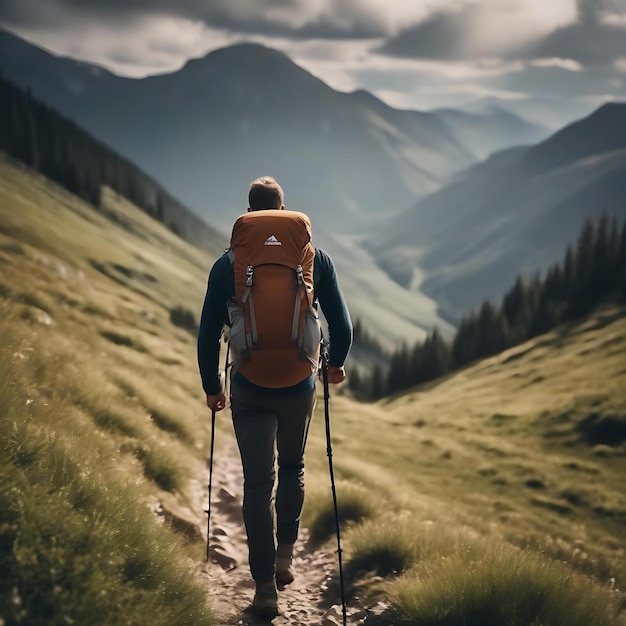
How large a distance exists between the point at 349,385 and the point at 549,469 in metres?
73.6

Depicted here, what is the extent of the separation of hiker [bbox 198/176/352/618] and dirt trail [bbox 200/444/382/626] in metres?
0.41

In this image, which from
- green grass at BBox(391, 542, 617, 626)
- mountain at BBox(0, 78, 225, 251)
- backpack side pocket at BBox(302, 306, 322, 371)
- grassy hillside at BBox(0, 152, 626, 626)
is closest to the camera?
grassy hillside at BBox(0, 152, 626, 626)

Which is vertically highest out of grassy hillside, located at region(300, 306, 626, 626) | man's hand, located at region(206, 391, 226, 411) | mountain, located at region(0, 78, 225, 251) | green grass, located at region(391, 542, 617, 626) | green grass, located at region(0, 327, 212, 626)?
mountain, located at region(0, 78, 225, 251)

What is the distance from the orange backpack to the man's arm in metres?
0.48

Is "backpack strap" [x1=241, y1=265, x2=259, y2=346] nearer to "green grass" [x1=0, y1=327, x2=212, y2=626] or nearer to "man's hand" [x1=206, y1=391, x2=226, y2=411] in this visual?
"man's hand" [x1=206, y1=391, x2=226, y2=411]

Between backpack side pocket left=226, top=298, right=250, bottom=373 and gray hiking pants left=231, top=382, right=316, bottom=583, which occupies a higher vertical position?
backpack side pocket left=226, top=298, right=250, bottom=373

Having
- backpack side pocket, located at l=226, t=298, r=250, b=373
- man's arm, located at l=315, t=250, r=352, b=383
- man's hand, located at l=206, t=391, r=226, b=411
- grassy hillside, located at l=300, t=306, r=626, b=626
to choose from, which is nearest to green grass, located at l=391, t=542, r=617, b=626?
grassy hillside, located at l=300, t=306, r=626, b=626

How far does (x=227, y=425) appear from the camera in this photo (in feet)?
57.6

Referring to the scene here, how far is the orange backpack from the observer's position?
17.2 feet

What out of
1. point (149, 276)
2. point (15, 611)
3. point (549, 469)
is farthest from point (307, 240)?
point (149, 276)

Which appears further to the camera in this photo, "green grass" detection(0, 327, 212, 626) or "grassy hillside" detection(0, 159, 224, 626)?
"grassy hillside" detection(0, 159, 224, 626)

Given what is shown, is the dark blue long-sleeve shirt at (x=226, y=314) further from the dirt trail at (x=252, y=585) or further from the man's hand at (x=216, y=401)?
the dirt trail at (x=252, y=585)

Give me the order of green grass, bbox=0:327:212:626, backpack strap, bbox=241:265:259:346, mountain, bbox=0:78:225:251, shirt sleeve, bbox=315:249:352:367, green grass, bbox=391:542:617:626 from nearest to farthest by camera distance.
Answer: green grass, bbox=0:327:212:626
green grass, bbox=391:542:617:626
backpack strap, bbox=241:265:259:346
shirt sleeve, bbox=315:249:352:367
mountain, bbox=0:78:225:251

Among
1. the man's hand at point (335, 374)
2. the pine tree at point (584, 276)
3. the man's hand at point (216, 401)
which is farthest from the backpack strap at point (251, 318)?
the pine tree at point (584, 276)
